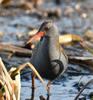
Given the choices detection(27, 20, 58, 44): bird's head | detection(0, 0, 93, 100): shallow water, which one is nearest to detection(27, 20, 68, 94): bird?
detection(27, 20, 58, 44): bird's head

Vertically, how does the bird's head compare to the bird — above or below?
above

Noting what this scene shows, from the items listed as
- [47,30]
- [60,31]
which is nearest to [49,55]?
[47,30]

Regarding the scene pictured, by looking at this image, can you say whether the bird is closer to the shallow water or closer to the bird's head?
the bird's head

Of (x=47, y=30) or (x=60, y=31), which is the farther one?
(x=60, y=31)

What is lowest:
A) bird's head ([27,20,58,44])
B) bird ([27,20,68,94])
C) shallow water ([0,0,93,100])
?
shallow water ([0,0,93,100])

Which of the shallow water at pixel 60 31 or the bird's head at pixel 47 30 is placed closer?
the bird's head at pixel 47 30

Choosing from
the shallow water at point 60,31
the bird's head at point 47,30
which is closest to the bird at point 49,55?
the bird's head at point 47,30

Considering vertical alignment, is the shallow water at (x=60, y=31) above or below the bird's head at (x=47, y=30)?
below

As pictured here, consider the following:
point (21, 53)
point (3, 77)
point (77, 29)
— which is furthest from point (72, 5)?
point (3, 77)

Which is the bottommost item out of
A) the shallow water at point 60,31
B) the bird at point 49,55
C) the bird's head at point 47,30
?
the shallow water at point 60,31

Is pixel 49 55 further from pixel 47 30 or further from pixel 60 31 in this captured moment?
pixel 60 31

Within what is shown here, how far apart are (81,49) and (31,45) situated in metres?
1.13

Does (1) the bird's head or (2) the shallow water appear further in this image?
(2) the shallow water

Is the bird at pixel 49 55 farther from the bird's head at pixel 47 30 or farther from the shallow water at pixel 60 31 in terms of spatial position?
the shallow water at pixel 60 31
